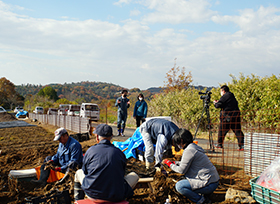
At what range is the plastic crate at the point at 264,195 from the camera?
322 centimetres

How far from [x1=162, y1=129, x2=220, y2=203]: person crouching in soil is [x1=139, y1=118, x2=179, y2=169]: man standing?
Answer: 21.6 inches

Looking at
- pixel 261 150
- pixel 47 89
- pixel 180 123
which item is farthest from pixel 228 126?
pixel 47 89

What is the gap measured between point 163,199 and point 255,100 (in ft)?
19.8

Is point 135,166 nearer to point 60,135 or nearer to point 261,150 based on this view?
point 60,135

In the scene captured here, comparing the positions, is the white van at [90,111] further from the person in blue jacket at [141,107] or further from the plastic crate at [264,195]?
the plastic crate at [264,195]

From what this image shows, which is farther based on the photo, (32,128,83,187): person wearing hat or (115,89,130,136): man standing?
(115,89,130,136): man standing

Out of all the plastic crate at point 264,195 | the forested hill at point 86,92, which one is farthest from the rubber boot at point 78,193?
the forested hill at point 86,92

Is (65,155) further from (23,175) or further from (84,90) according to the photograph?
(84,90)

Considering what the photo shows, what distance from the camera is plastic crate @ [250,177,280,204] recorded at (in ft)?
10.6

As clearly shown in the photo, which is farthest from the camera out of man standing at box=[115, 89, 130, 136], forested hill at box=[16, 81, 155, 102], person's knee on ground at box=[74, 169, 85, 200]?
forested hill at box=[16, 81, 155, 102]

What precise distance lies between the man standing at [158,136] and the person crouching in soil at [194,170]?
21.6 inches

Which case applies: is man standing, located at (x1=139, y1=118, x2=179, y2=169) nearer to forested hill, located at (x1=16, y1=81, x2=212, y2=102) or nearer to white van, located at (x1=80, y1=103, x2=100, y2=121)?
white van, located at (x1=80, y1=103, x2=100, y2=121)

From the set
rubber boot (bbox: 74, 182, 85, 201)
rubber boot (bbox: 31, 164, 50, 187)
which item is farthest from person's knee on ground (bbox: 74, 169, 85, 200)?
rubber boot (bbox: 31, 164, 50, 187)

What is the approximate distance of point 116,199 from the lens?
2.83 m
